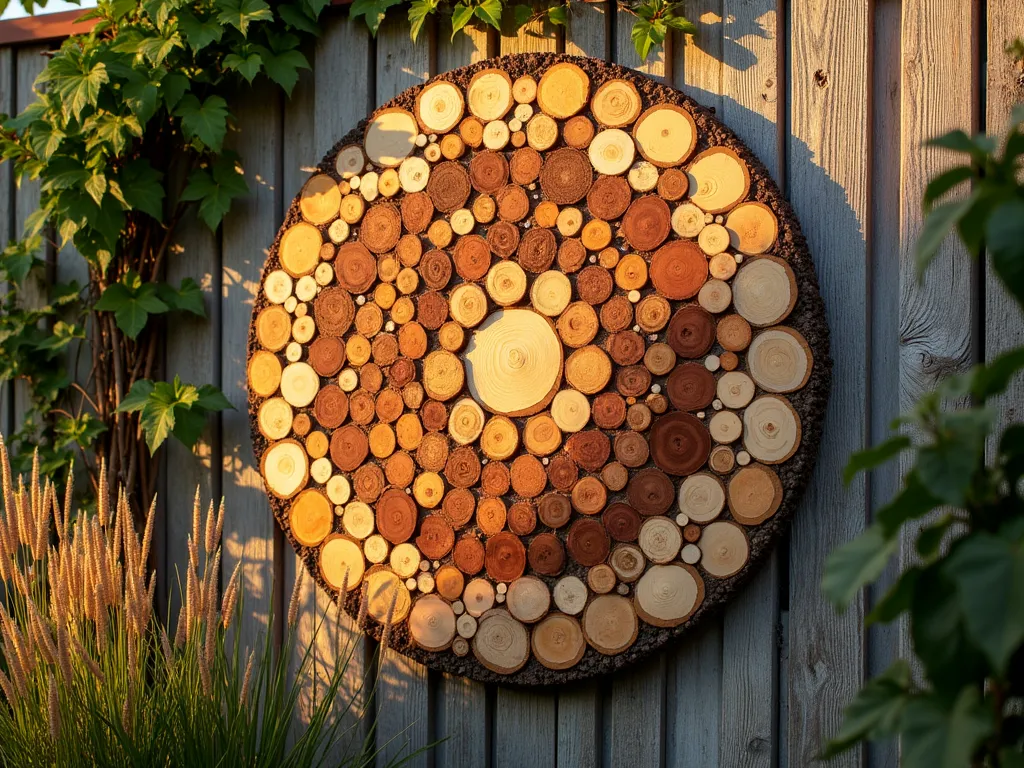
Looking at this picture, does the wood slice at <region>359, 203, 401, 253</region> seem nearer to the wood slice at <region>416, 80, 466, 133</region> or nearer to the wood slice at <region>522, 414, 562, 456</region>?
the wood slice at <region>416, 80, 466, 133</region>

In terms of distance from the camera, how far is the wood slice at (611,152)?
1.88m

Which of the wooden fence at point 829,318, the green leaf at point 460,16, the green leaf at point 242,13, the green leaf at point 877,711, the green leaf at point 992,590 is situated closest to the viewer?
the green leaf at point 992,590

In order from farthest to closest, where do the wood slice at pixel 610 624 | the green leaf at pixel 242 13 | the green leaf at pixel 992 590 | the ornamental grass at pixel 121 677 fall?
the green leaf at pixel 242 13 < the wood slice at pixel 610 624 < the ornamental grass at pixel 121 677 < the green leaf at pixel 992 590

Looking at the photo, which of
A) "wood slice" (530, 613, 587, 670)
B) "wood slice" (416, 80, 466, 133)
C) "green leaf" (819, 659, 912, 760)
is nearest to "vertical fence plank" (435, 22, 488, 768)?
"wood slice" (416, 80, 466, 133)

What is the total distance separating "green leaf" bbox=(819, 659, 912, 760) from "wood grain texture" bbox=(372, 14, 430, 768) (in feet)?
4.57

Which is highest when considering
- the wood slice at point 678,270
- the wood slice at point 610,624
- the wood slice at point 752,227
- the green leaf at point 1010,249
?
the wood slice at point 752,227

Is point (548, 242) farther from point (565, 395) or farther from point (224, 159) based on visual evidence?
point (224, 159)

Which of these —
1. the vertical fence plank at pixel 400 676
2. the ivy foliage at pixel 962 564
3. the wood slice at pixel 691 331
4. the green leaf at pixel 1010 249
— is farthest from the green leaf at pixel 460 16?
the green leaf at pixel 1010 249

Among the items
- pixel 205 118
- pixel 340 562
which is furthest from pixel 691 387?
pixel 205 118

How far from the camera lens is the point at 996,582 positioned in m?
0.69

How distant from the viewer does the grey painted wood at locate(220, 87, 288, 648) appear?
230 centimetres

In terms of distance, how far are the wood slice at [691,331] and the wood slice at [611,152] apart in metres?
0.31

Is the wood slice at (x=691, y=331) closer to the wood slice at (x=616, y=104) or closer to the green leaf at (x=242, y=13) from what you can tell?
the wood slice at (x=616, y=104)

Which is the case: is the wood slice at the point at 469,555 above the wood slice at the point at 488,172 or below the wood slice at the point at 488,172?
below
